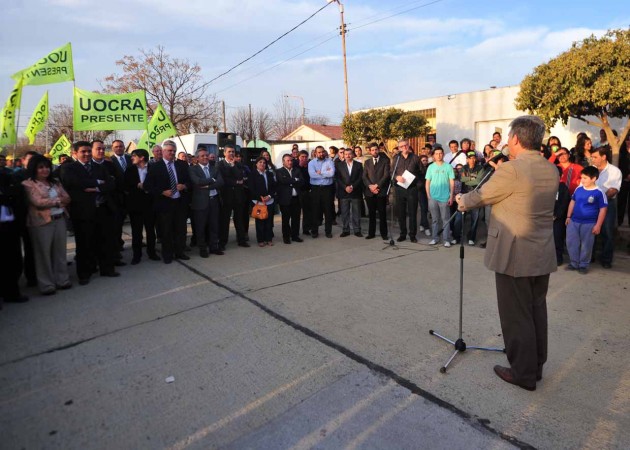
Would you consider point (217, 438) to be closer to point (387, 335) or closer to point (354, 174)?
point (387, 335)

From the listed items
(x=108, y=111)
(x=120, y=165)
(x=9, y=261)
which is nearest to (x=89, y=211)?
(x=9, y=261)

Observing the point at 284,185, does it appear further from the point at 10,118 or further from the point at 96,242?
the point at 10,118

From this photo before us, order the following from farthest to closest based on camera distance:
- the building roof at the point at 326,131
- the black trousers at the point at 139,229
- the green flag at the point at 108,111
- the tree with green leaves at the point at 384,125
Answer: the building roof at the point at 326,131
the tree with green leaves at the point at 384,125
the green flag at the point at 108,111
the black trousers at the point at 139,229

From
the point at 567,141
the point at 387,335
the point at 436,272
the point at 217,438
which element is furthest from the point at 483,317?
the point at 567,141

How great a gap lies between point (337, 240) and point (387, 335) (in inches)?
187

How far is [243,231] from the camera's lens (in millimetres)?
8281

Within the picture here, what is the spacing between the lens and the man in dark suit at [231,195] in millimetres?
7918

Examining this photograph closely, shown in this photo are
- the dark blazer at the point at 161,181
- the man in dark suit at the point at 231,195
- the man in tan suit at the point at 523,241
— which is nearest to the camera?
the man in tan suit at the point at 523,241

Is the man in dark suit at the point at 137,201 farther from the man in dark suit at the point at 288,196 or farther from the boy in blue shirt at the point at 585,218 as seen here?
the boy in blue shirt at the point at 585,218

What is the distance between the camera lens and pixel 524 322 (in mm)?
2953

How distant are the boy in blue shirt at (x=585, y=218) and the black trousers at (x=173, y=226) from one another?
6.07 metres

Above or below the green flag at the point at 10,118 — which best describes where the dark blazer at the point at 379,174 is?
below

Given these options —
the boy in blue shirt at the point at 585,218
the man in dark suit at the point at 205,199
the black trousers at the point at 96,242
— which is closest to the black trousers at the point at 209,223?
the man in dark suit at the point at 205,199

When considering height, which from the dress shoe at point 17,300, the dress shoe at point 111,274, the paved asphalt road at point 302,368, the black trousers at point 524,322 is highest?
the black trousers at point 524,322
